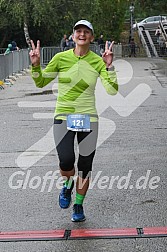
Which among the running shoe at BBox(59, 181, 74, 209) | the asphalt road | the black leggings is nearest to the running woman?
the black leggings

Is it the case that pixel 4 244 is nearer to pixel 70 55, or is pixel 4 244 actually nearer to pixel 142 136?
pixel 70 55

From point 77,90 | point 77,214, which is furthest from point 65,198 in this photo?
point 77,90

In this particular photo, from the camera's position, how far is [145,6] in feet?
171

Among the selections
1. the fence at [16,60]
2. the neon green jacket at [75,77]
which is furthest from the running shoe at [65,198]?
the fence at [16,60]

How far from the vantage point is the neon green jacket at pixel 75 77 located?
247 inches

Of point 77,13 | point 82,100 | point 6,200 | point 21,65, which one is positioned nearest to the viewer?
point 82,100

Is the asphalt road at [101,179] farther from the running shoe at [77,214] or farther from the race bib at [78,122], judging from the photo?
the race bib at [78,122]

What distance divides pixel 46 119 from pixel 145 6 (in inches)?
1547

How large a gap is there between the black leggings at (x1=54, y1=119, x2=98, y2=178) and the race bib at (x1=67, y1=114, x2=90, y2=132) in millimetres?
61

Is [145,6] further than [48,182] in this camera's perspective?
Yes

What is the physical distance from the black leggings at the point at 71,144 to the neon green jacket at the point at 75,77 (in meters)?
0.17

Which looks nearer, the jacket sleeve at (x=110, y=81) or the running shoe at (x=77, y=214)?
the jacket sleeve at (x=110, y=81)

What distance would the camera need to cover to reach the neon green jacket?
20.6ft

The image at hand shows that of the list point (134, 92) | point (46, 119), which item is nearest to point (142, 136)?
point (46, 119)
